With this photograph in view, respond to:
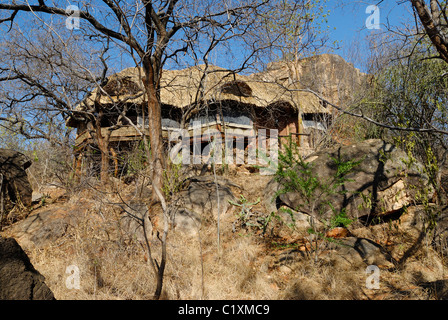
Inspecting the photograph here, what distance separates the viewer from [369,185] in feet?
17.0

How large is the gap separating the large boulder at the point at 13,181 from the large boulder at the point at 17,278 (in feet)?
13.9

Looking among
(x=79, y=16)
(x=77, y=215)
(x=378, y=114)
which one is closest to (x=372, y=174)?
(x=378, y=114)

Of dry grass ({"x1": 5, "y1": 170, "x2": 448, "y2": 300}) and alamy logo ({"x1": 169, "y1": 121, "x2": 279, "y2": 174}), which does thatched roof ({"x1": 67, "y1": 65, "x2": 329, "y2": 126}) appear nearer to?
alamy logo ({"x1": 169, "y1": 121, "x2": 279, "y2": 174})

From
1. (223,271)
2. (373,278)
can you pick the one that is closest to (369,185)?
(373,278)

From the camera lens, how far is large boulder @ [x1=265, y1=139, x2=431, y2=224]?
4957mm

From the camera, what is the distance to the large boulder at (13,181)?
6.47 metres

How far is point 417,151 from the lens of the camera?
240 inches

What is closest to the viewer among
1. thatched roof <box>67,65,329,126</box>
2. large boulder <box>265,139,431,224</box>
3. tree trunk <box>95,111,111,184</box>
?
large boulder <box>265,139,431,224</box>

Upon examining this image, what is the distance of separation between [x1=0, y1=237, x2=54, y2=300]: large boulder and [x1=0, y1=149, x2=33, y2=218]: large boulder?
4237 mm

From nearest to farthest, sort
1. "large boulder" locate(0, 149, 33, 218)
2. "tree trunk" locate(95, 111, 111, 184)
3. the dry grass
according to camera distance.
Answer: the dry grass < "large boulder" locate(0, 149, 33, 218) < "tree trunk" locate(95, 111, 111, 184)

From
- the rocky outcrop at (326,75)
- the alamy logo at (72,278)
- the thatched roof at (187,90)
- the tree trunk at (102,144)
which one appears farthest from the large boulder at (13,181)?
the rocky outcrop at (326,75)

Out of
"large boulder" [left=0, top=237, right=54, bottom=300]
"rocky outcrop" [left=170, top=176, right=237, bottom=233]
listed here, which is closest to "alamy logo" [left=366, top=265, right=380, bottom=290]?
"rocky outcrop" [left=170, top=176, right=237, bottom=233]
